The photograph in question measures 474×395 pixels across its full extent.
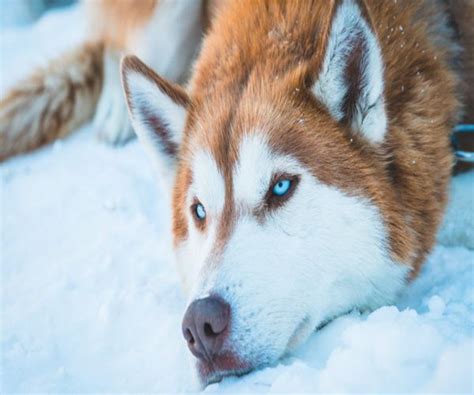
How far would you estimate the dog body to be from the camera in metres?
1.95

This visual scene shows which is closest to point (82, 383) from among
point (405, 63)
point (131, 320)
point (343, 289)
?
point (131, 320)

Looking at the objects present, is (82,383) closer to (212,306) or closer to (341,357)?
(212,306)

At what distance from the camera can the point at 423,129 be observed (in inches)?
89.8

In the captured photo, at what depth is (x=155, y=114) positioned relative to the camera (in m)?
2.64

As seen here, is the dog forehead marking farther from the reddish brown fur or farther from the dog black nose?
the dog black nose

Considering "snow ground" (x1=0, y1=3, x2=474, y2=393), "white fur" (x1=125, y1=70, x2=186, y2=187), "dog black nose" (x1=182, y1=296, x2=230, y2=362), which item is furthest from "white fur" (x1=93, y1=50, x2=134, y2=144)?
"dog black nose" (x1=182, y1=296, x2=230, y2=362)

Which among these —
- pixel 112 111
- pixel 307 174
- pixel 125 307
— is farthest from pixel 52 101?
pixel 307 174

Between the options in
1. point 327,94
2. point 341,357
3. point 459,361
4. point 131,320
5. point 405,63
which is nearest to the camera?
point 459,361

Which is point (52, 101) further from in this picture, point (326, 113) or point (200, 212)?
point (326, 113)

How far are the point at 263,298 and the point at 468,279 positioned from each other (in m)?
0.91

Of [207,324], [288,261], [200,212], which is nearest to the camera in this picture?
[207,324]

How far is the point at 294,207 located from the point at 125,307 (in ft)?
3.09

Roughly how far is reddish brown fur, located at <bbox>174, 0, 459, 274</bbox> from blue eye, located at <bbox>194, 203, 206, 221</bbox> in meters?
0.12

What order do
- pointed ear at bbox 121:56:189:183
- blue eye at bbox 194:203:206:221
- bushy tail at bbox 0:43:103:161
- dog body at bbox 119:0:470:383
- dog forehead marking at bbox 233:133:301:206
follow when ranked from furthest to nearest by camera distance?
bushy tail at bbox 0:43:103:161 → pointed ear at bbox 121:56:189:183 → blue eye at bbox 194:203:206:221 → dog forehead marking at bbox 233:133:301:206 → dog body at bbox 119:0:470:383
